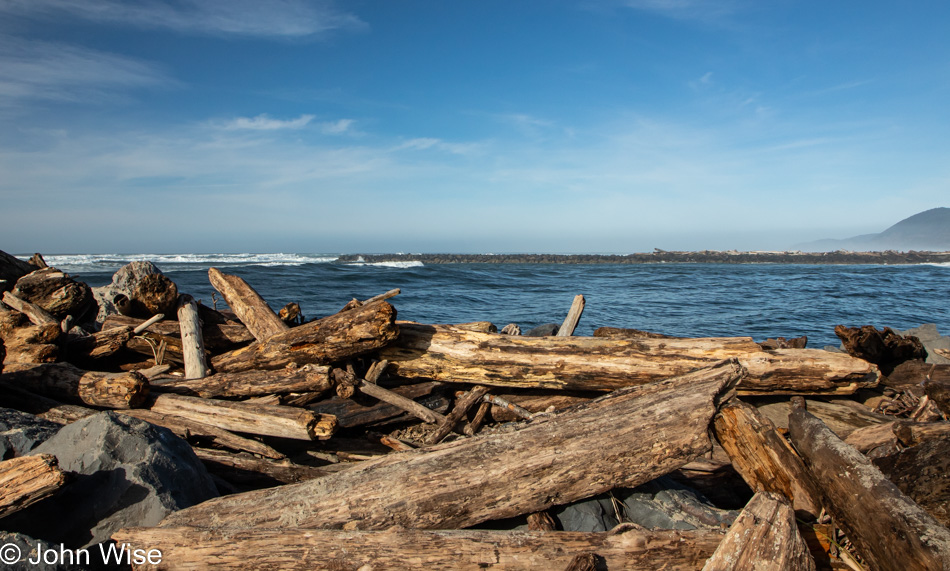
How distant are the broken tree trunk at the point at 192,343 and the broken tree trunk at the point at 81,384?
0.63 m

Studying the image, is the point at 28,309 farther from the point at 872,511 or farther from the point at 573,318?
the point at 872,511

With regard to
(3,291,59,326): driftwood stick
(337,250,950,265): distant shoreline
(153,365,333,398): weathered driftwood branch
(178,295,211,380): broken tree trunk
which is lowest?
(153,365,333,398): weathered driftwood branch

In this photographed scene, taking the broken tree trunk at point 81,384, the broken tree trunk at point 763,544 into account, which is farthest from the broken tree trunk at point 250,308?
the broken tree trunk at point 763,544

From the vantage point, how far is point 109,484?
3.01 m

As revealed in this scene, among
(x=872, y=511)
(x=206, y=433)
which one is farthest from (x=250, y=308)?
(x=872, y=511)

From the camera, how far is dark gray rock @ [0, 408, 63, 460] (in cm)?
323

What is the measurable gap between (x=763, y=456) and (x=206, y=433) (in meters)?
4.76

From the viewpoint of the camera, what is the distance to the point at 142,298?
6.01 meters

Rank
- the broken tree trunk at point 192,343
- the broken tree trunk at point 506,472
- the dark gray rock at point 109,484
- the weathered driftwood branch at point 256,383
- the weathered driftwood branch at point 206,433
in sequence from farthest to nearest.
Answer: the broken tree trunk at point 192,343
the weathered driftwood branch at point 256,383
the weathered driftwood branch at point 206,433
the broken tree trunk at point 506,472
the dark gray rock at point 109,484

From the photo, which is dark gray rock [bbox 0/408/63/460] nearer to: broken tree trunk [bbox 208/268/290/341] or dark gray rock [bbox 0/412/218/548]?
dark gray rock [bbox 0/412/218/548]

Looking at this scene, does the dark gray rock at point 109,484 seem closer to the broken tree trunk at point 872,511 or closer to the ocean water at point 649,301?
the broken tree trunk at point 872,511

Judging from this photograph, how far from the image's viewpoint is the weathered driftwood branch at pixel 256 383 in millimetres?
4930

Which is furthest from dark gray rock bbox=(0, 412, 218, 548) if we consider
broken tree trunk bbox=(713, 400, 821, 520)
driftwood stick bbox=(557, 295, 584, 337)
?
driftwood stick bbox=(557, 295, 584, 337)

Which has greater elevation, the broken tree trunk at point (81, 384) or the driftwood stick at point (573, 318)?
the driftwood stick at point (573, 318)
